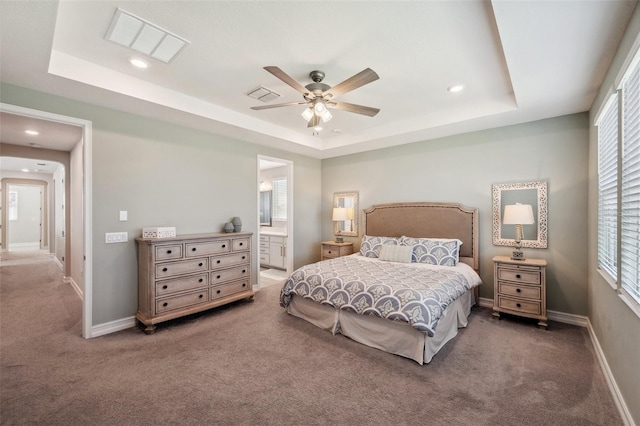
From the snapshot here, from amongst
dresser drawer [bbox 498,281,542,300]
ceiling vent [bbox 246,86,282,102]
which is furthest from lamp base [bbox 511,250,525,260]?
ceiling vent [bbox 246,86,282,102]

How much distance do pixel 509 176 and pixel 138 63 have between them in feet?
15.4

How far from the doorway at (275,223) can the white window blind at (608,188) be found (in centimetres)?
439

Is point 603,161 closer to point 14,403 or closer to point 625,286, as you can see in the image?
point 625,286

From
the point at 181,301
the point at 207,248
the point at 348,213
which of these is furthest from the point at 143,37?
the point at 348,213

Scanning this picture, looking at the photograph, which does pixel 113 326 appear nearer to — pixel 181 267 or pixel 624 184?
pixel 181 267

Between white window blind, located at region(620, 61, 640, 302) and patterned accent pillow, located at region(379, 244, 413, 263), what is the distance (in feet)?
7.41

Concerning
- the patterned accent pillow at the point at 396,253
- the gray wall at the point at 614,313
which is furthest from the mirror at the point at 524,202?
the patterned accent pillow at the point at 396,253

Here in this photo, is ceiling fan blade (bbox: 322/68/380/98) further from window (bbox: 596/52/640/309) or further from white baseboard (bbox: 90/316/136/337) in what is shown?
white baseboard (bbox: 90/316/136/337)

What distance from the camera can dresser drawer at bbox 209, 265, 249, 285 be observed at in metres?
3.76

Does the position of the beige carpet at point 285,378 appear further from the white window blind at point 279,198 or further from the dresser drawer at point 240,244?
the white window blind at point 279,198

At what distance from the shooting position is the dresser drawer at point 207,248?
138 inches

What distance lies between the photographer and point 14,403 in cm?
200

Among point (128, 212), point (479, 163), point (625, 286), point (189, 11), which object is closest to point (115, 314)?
point (128, 212)

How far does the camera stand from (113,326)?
325 cm
